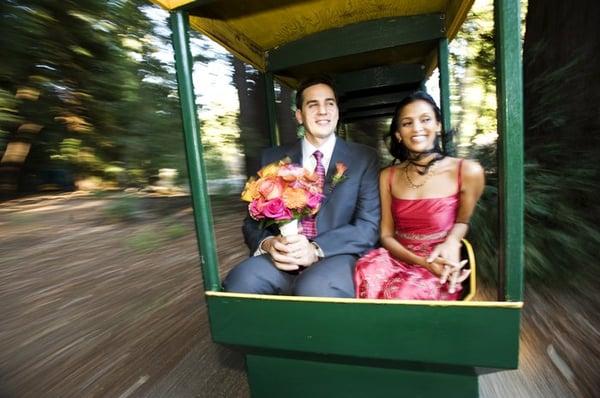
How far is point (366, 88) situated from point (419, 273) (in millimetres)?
1904

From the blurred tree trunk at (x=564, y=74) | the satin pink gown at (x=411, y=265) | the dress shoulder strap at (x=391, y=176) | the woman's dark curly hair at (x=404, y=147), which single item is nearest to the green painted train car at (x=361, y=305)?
the satin pink gown at (x=411, y=265)

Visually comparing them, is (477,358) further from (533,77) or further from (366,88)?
(533,77)

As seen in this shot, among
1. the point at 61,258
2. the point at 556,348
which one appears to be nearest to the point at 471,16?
the point at 556,348

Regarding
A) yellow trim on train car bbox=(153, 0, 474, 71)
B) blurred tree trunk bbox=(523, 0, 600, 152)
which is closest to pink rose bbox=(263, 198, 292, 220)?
yellow trim on train car bbox=(153, 0, 474, 71)

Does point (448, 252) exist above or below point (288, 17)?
below

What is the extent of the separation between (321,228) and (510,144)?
101 centimetres

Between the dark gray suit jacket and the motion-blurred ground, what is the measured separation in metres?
1.12

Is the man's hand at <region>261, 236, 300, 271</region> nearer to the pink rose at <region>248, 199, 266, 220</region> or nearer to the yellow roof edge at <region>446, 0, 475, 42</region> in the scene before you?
the pink rose at <region>248, 199, 266, 220</region>

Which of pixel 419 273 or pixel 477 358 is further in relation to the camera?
pixel 419 273

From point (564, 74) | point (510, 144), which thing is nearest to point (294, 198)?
point (510, 144)

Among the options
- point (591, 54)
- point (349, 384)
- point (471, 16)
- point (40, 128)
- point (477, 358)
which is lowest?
point (349, 384)

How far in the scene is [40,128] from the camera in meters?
3.23

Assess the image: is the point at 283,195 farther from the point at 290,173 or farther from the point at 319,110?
the point at 319,110

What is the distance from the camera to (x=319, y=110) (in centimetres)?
200
